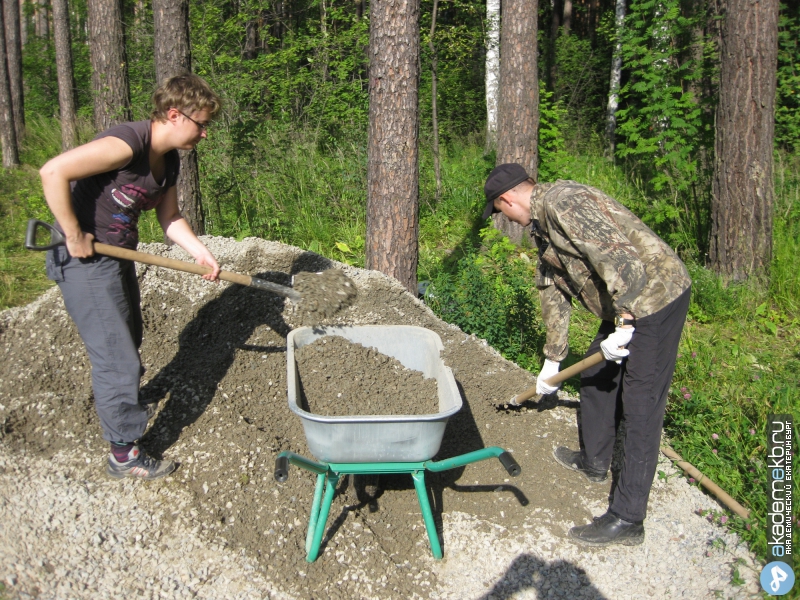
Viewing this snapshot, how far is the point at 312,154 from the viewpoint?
24.1 ft

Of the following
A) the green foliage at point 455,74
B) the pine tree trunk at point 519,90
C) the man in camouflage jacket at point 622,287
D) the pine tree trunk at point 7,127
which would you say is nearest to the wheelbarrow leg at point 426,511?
the man in camouflage jacket at point 622,287

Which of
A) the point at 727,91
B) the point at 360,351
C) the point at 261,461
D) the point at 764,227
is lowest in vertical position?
the point at 261,461

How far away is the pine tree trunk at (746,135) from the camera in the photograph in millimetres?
5324

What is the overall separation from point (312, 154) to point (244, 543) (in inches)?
210

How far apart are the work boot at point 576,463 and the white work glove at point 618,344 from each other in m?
0.90

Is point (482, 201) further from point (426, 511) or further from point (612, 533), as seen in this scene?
point (426, 511)

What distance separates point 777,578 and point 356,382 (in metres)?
2.09

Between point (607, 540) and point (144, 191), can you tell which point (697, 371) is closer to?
point (607, 540)

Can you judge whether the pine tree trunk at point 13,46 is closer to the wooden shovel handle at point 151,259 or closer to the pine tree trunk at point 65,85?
the pine tree trunk at point 65,85

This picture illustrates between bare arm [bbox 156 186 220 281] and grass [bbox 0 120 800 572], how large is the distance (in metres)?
2.03

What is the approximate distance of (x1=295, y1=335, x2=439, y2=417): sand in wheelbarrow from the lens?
3.27 meters

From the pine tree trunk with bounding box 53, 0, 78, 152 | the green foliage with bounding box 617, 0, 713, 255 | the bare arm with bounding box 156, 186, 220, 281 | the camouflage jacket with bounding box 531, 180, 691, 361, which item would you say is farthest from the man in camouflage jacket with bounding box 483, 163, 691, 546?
the pine tree trunk with bounding box 53, 0, 78, 152

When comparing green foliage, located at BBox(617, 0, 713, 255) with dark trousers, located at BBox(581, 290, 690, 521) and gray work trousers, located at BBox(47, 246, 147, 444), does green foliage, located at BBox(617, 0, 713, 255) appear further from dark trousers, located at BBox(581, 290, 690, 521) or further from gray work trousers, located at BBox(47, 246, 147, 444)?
gray work trousers, located at BBox(47, 246, 147, 444)

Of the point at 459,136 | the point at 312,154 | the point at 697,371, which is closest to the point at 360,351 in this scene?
the point at 697,371
